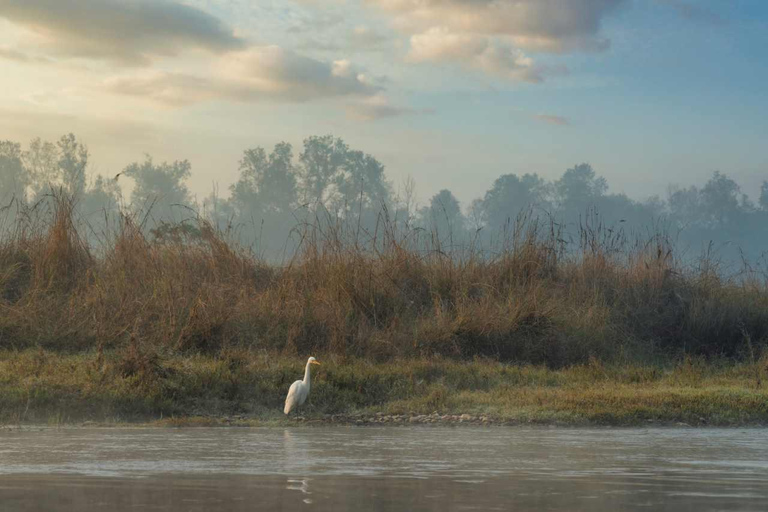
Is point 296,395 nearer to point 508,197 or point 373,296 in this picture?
point 373,296

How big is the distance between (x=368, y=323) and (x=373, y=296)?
62 cm

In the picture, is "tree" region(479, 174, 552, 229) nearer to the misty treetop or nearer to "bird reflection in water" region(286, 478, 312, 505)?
the misty treetop

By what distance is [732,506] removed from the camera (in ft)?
19.3

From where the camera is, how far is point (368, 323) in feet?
50.6

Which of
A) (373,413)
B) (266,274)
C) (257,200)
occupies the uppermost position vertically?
(257,200)

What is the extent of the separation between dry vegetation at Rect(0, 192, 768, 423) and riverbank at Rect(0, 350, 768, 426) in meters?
0.03

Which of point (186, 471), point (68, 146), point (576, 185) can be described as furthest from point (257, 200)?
point (186, 471)

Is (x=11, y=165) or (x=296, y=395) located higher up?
(x=11, y=165)

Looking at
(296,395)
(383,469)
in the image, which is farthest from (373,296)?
(383,469)

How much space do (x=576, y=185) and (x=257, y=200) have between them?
44.7 metres

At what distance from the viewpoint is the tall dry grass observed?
582 inches

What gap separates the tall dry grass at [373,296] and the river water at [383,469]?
4111 mm

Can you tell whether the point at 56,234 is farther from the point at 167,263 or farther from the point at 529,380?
the point at 529,380

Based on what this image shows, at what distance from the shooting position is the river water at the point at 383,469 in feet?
19.7
